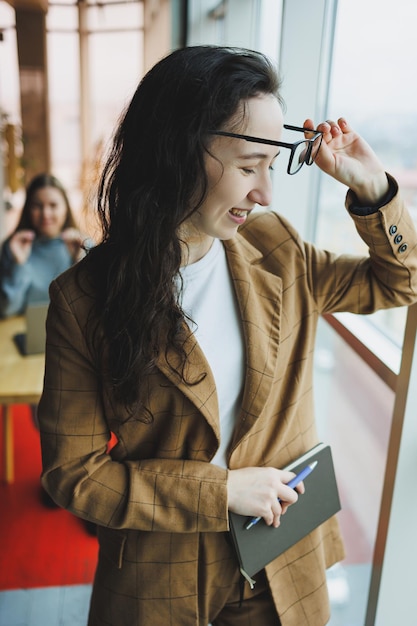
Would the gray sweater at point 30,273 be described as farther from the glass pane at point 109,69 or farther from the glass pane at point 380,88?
the glass pane at point 109,69

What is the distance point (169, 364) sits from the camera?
1092mm

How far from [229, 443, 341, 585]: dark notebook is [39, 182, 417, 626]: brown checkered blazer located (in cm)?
5

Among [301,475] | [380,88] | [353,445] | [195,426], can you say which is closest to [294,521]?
[301,475]

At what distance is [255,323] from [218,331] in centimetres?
7

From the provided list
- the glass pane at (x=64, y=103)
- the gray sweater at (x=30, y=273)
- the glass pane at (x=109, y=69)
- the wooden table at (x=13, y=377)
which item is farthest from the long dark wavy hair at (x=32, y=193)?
the glass pane at (x=64, y=103)

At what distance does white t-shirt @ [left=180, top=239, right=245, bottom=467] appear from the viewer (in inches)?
45.4

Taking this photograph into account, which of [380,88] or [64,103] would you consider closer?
[380,88]

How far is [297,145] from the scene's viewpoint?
96 cm

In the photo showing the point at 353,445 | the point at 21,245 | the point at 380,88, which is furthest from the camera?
the point at 21,245

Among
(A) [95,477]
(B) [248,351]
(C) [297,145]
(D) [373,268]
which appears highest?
(C) [297,145]

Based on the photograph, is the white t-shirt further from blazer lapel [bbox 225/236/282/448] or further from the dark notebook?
the dark notebook

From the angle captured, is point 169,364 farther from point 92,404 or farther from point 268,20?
point 268,20

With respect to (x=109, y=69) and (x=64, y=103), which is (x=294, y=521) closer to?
(x=64, y=103)

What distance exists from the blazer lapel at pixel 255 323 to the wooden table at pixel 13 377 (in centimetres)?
148
